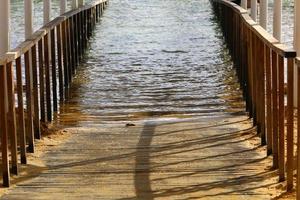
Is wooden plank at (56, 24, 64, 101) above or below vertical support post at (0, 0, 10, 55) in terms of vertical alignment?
below

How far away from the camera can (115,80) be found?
1525cm

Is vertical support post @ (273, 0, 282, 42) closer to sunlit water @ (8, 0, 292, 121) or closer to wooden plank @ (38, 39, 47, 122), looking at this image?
sunlit water @ (8, 0, 292, 121)

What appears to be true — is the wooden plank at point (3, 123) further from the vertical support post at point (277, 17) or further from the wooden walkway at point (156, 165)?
the vertical support post at point (277, 17)

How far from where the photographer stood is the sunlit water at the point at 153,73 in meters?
11.9

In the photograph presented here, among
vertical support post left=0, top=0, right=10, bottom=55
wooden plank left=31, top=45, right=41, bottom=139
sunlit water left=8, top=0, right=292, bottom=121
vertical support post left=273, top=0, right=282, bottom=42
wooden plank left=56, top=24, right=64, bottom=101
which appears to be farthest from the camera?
vertical support post left=273, top=0, right=282, bottom=42

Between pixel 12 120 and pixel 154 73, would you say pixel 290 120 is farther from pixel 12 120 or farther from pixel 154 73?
pixel 154 73

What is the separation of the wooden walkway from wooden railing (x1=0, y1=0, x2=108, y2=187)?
335 mm

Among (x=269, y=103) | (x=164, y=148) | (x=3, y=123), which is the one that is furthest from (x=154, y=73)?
(x=3, y=123)

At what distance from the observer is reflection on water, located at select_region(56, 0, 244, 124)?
11961 mm

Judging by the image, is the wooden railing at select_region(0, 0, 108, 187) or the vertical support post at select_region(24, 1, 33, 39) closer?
the wooden railing at select_region(0, 0, 108, 187)

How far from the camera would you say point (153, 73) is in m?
16.4

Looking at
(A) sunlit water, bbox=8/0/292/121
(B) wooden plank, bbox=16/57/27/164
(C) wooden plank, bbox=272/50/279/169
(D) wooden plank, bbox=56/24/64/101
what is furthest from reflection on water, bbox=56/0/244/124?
(C) wooden plank, bbox=272/50/279/169

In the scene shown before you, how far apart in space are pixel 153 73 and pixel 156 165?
8.96 meters

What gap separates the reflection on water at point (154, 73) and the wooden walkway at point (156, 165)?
1894 millimetres
